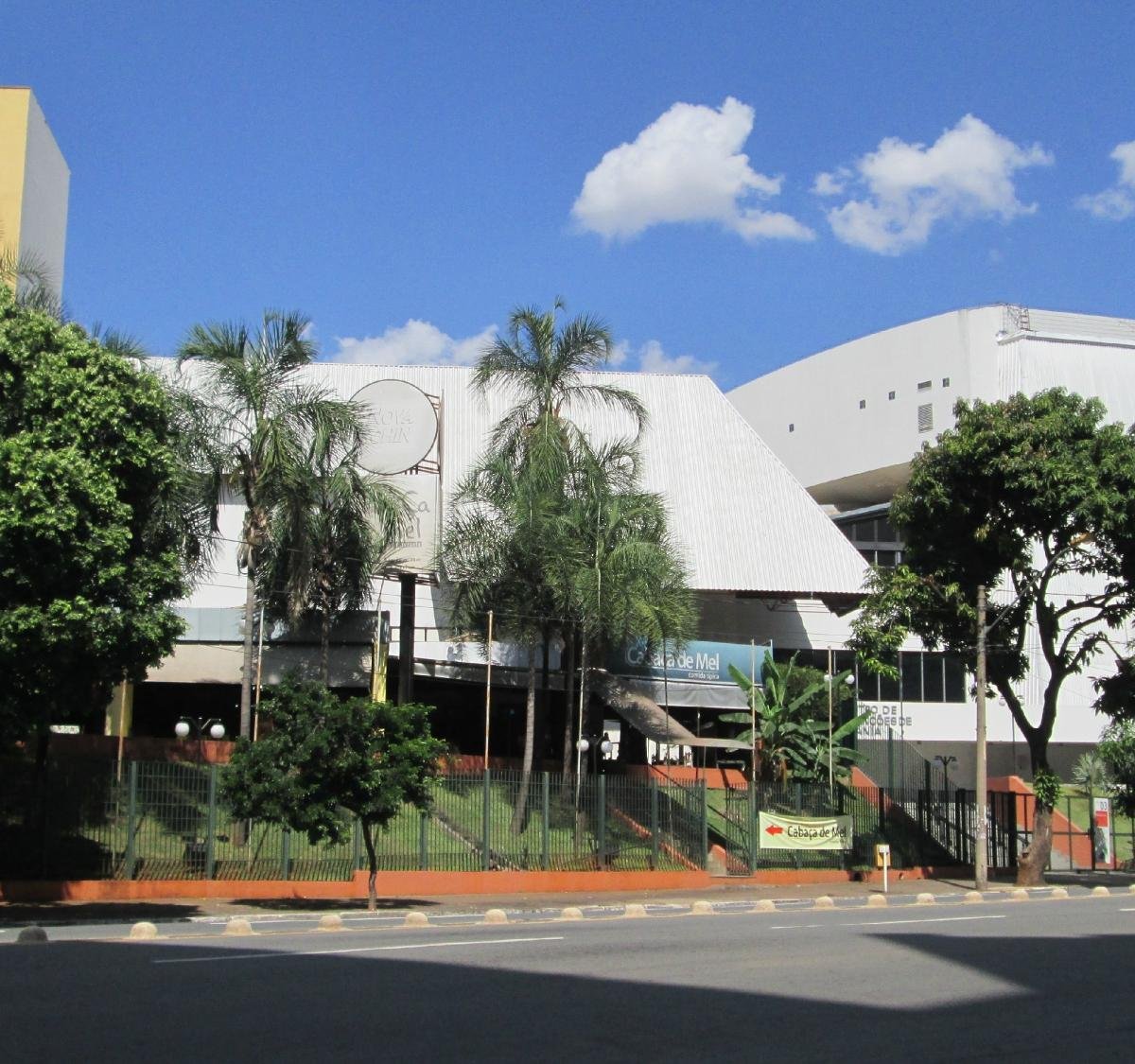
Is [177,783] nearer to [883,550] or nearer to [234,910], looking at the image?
[234,910]

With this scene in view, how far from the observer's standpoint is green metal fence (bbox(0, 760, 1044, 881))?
75.5ft

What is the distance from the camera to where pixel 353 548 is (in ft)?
107

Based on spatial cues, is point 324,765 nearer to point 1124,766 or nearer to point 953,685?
point 1124,766

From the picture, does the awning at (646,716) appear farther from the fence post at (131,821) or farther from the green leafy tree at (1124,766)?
the fence post at (131,821)

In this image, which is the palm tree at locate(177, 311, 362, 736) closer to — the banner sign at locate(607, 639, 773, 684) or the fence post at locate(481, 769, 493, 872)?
the fence post at locate(481, 769, 493, 872)

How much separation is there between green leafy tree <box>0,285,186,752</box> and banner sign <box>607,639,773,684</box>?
2245cm

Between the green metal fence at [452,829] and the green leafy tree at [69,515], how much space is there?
2291mm

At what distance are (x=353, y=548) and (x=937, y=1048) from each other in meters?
24.8

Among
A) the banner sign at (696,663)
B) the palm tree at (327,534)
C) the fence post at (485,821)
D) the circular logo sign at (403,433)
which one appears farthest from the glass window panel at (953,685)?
the fence post at (485,821)

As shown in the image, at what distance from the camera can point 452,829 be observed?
2773cm

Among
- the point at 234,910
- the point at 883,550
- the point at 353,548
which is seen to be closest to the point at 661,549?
the point at 353,548

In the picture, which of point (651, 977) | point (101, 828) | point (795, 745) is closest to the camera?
point (651, 977)

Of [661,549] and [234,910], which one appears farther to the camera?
[661,549]

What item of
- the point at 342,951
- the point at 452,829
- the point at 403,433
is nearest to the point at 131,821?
the point at 452,829
